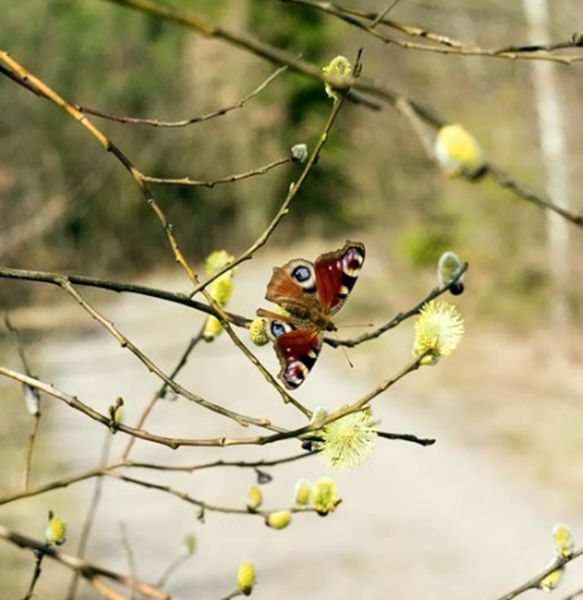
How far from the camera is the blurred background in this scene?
19.6 feet

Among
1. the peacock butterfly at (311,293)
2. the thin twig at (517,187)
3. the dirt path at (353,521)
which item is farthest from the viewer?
the dirt path at (353,521)

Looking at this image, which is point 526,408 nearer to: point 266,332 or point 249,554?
point 249,554

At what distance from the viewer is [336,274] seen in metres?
1.26

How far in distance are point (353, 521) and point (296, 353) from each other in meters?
5.26

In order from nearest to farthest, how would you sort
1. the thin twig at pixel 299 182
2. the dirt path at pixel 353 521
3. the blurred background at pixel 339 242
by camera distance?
the thin twig at pixel 299 182 < the dirt path at pixel 353 521 < the blurred background at pixel 339 242

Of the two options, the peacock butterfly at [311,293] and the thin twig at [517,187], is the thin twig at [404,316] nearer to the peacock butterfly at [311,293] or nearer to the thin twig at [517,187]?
the peacock butterfly at [311,293]

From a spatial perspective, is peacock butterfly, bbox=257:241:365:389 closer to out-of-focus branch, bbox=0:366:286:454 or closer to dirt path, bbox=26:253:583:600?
out-of-focus branch, bbox=0:366:286:454

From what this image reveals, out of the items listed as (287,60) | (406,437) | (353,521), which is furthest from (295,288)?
(353,521)

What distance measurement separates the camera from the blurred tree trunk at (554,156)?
9586 millimetres

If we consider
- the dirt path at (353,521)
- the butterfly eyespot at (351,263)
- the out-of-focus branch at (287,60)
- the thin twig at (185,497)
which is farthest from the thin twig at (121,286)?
the dirt path at (353,521)

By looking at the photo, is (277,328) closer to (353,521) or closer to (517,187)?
(517,187)

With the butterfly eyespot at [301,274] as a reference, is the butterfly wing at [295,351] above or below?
below

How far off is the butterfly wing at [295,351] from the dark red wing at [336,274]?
6cm

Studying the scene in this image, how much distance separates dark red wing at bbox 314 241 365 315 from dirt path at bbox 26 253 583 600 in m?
4.14
